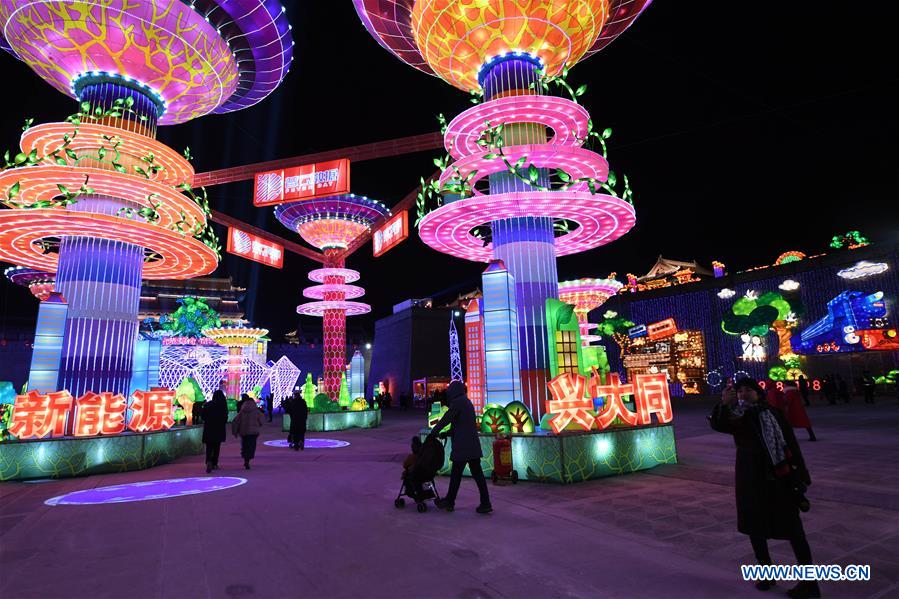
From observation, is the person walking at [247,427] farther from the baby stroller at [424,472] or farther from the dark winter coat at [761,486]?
the dark winter coat at [761,486]

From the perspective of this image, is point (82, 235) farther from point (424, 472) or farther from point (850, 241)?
point (850, 241)

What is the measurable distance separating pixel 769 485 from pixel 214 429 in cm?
921

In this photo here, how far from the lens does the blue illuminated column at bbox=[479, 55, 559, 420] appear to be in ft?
36.9

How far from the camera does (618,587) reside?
352cm

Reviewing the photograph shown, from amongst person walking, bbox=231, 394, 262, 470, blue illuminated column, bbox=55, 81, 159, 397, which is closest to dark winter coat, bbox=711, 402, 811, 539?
person walking, bbox=231, 394, 262, 470

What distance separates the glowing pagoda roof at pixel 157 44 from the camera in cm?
1070

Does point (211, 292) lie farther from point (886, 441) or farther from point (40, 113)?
point (886, 441)

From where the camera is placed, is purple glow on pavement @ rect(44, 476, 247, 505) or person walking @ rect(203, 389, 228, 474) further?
person walking @ rect(203, 389, 228, 474)

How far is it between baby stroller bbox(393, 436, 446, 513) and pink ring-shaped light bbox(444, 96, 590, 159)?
6905 mm

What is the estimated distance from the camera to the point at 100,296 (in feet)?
39.0

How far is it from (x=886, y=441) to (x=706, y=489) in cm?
690

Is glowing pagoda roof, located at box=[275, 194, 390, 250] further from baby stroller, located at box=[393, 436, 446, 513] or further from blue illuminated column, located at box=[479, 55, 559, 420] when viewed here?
baby stroller, located at box=[393, 436, 446, 513]

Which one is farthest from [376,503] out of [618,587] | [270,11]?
[270,11]

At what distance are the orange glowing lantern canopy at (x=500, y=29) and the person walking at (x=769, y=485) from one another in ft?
33.5
